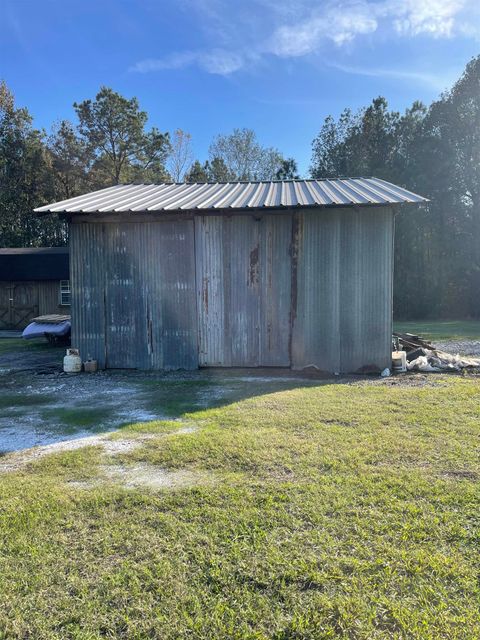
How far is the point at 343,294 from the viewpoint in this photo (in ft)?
25.3

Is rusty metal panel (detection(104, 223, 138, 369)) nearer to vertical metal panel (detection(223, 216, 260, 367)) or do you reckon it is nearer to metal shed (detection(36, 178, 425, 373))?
metal shed (detection(36, 178, 425, 373))

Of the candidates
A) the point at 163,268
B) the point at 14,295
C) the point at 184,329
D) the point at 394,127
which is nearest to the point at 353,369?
the point at 184,329

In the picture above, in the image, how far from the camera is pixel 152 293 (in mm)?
8055

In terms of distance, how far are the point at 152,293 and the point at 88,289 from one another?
4.14 feet

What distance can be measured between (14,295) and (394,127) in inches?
868

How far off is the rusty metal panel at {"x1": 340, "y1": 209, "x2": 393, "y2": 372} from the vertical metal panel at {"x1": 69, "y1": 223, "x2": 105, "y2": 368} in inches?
178

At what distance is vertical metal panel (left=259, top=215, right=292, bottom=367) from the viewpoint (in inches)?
307

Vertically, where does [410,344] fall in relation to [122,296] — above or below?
below

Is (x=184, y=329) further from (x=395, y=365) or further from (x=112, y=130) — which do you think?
(x=112, y=130)

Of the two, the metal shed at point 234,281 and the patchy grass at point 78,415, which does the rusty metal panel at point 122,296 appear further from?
the patchy grass at point 78,415

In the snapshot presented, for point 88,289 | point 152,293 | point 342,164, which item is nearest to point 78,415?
point 152,293

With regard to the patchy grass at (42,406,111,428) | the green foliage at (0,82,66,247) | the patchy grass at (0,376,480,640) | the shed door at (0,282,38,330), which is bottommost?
the patchy grass at (0,376,480,640)

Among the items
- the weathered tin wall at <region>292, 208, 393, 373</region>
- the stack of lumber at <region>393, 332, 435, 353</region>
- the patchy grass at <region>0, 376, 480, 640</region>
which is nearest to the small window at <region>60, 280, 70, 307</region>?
the weathered tin wall at <region>292, 208, 393, 373</region>

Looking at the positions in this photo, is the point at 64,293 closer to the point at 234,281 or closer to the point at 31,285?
the point at 31,285
